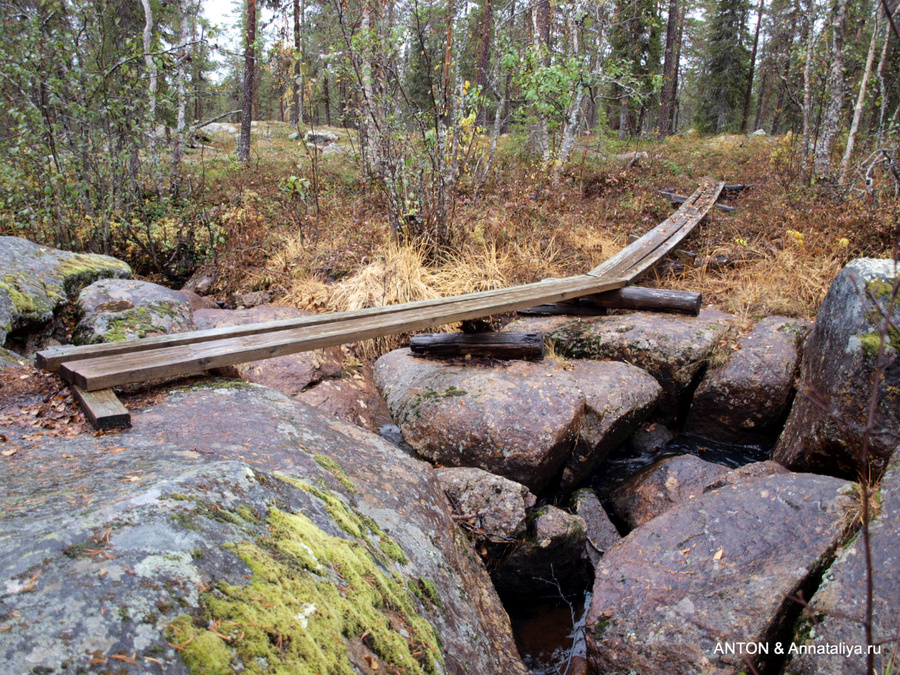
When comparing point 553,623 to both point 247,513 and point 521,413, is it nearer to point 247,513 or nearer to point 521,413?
point 521,413

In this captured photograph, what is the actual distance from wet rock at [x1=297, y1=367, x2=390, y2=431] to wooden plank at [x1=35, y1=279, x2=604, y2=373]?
0.79 m

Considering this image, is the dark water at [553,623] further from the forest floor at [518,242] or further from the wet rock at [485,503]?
the forest floor at [518,242]

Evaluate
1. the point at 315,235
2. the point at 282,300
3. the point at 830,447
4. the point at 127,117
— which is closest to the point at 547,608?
the point at 830,447

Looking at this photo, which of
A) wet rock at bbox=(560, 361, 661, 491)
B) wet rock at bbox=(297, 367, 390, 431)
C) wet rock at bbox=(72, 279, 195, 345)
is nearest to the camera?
wet rock at bbox=(72, 279, 195, 345)

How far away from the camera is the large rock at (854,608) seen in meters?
2.01

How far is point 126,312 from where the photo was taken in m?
4.06

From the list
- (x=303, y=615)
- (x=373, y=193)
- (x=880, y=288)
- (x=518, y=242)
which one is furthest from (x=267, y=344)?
(x=373, y=193)

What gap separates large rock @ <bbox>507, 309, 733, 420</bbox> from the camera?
16.0 feet

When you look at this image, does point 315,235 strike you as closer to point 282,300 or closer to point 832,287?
point 282,300

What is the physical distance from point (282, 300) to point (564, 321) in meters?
3.42

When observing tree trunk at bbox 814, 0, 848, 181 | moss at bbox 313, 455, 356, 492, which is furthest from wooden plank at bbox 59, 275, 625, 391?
tree trunk at bbox 814, 0, 848, 181

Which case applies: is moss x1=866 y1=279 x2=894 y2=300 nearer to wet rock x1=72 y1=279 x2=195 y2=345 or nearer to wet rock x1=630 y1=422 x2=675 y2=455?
wet rock x1=630 y1=422 x2=675 y2=455

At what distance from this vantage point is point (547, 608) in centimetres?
331

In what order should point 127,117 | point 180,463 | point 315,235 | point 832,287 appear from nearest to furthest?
1. point 180,463
2. point 832,287
3. point 127,117
4. point 315,235
